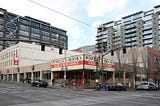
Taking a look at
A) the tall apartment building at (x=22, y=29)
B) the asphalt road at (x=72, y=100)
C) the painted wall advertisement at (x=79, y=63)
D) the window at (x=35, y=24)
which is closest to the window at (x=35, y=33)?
the tall apartment building at (x=22, y=29)

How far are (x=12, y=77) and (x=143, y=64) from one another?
40.1 m

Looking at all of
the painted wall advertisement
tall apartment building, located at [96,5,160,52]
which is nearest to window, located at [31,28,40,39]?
tall apartment building, located at [96,5,160,52]

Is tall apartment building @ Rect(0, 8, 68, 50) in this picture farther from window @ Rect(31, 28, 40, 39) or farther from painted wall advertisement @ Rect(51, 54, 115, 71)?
painted wall advertisement @ Rect(51, 54, 115, 71)

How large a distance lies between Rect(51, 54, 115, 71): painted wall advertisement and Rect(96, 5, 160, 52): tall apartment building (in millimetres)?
70042

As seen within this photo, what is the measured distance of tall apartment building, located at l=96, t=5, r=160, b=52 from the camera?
130625mm

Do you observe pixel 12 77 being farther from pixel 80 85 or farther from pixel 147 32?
pixel 147 32

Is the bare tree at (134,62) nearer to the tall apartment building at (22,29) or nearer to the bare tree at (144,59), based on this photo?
the bare tree at (144,59)

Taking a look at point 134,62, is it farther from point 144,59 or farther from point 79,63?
point 79,63

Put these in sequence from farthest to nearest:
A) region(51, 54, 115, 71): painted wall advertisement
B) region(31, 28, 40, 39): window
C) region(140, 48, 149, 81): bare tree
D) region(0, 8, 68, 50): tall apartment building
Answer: region(31, 28, 40, 39): window
region(0, 8, 68, 50): tall apartment building
region(140, 48, 149, 81): bare tree
region(51, 54, 115, 71): painted wall advertisement

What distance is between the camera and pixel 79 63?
44188mm

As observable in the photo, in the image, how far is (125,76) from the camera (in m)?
56.3

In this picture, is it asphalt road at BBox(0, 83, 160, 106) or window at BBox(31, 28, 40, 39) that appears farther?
window at BBox(31, 28, 40, 39)

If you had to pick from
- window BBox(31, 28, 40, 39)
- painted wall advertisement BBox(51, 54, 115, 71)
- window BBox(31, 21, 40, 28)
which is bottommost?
painted wall advertisement BBox(51, 54, 115, 71)

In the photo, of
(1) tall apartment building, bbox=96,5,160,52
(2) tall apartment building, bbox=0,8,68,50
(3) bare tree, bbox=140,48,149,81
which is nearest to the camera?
(3) bare tree, bbox=140,48,149,81
